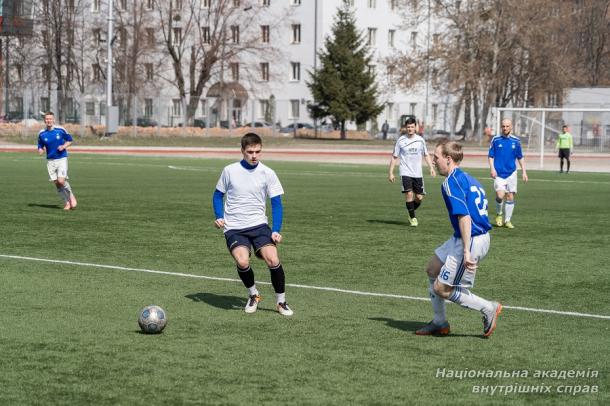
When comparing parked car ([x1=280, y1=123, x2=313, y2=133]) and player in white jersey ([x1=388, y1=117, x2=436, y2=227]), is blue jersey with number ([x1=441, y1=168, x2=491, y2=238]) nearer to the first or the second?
player in white jersey ([x1=388, y1=117, x2=436, y2=227])

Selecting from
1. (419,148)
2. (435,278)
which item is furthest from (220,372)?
(419,148)

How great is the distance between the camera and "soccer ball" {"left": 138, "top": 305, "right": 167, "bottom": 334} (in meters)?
9.18

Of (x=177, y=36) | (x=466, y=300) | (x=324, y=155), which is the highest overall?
(x=177, y=36)

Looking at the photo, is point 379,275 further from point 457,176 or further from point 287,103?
point 287,103

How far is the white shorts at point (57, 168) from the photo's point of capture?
874 inches

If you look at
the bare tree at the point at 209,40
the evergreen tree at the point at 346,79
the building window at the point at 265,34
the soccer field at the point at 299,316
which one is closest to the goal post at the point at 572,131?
the evergreen tree at the point at 346,79

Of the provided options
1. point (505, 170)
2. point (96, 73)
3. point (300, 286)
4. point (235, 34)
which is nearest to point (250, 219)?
point (300, 286)

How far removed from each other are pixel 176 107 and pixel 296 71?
23.6 m

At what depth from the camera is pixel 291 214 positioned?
71.1 ft

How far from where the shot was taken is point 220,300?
1127 cm

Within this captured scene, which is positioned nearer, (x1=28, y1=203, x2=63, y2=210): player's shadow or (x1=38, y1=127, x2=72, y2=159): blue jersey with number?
(x1=38, y1=127, x2=72, y2=159): blue jersey with number

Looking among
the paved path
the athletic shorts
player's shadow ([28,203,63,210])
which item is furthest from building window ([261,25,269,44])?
the athletic shorts

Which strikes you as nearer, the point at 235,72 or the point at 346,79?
the point at 346,79

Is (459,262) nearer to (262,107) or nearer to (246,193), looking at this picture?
(246,193)
